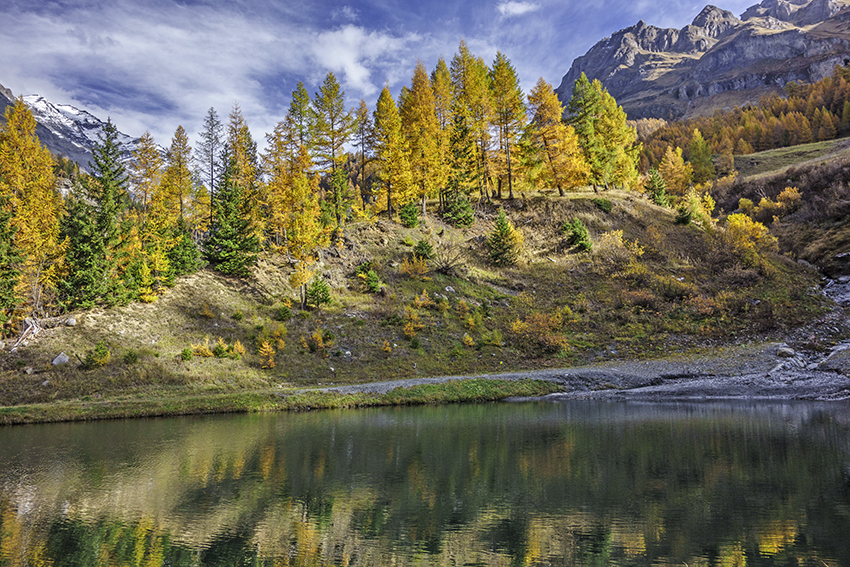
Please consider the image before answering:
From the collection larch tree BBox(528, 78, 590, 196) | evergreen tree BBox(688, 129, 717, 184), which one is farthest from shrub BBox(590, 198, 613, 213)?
evergreen tree BBox(688, 129, 717, 184)

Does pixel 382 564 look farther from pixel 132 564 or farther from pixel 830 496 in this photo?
pixel 830 496

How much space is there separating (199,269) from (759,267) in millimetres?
54454

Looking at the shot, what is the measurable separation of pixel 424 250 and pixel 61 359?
29.3 metres

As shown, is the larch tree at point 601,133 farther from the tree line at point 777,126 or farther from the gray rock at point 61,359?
the gray rock at point 61,359

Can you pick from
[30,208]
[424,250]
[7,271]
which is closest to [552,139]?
[424,250]

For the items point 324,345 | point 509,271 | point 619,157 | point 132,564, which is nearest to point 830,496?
point 132,564

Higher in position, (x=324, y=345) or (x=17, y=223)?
(x=17, y=223)

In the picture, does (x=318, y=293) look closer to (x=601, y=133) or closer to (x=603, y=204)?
(x=603, y=204)

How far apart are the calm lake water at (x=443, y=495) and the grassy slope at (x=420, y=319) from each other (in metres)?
8.47

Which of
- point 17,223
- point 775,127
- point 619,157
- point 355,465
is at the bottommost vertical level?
point 355,465

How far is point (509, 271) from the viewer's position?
45.7 metres

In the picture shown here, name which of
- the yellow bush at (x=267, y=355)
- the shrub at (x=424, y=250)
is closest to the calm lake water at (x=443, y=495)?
the yellow bush at (x=267, y=355)

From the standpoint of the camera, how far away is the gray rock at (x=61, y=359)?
2662cm

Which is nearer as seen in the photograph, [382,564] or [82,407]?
[382,564]
